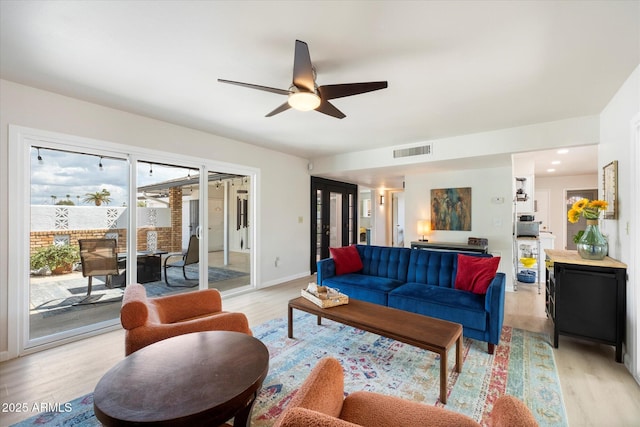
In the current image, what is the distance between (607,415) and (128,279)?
15.2ft

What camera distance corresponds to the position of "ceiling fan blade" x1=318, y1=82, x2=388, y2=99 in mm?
2120

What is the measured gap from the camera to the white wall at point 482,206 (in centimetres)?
495

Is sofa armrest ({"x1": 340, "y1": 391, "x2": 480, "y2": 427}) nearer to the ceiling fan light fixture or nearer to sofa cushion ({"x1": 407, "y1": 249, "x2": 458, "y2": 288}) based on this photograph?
the ceiling fan light fixture

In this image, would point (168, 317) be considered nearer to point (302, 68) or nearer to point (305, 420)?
point (305, 420)

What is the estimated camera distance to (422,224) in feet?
18.6

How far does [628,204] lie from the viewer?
2.40 meters

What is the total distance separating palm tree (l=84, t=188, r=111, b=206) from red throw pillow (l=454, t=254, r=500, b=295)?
4287mm

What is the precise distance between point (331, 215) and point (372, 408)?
5.87 meters

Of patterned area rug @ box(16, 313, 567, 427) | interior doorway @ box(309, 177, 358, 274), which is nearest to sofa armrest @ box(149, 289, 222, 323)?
patterned area rug @ box(16, 313, 567, 427)

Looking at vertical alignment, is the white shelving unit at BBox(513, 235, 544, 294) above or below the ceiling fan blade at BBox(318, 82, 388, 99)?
below

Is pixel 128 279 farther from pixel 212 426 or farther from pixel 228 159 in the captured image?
pixel 212 426

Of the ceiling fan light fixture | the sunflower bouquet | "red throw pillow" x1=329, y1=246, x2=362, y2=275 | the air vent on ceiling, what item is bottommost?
"red throw pillow" x1=329, y1=246, x2=362, y2=275

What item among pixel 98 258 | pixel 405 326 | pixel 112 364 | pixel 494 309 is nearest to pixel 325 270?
pixel 405 326

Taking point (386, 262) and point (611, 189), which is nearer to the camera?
point (611, 189)
